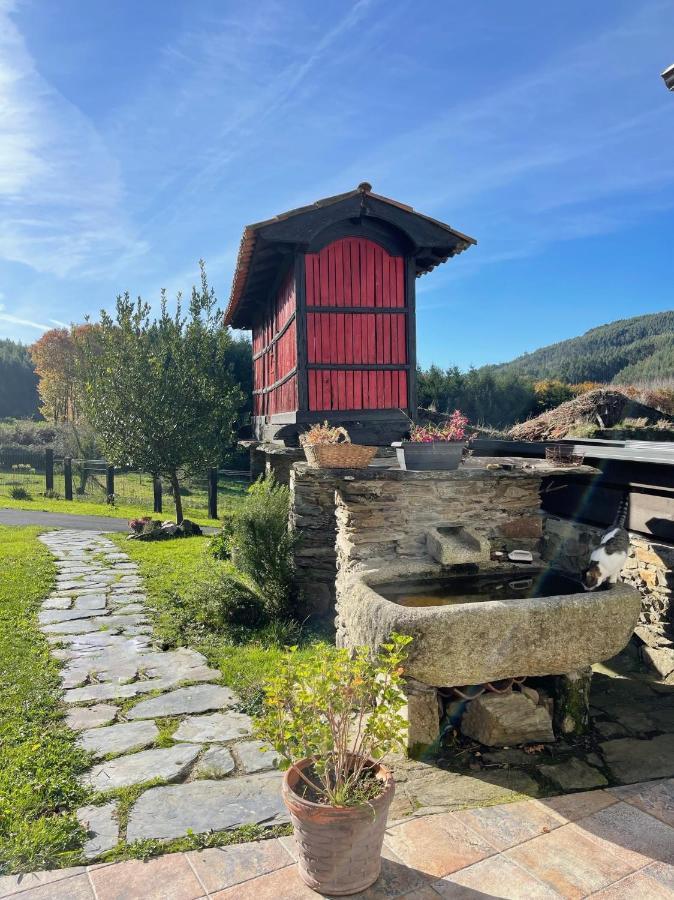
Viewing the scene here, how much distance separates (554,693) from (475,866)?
1.52m

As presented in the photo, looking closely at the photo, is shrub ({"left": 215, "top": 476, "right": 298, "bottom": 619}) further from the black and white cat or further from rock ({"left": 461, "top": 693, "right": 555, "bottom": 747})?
the black and white cat

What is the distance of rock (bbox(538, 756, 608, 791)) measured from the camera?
128 inches

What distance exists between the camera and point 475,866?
260 cm

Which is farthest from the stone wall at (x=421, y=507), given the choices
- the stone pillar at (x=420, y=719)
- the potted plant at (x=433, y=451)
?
the stone pillar at (x=420, y=719)

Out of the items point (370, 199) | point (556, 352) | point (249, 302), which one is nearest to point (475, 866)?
point (370, 199)

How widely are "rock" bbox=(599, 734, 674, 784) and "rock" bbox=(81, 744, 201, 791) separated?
7.96 ft

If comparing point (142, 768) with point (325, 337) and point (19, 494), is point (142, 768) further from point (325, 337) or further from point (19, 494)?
point (19, 494)

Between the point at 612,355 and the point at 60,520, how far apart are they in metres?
28.4

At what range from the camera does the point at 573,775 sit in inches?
132

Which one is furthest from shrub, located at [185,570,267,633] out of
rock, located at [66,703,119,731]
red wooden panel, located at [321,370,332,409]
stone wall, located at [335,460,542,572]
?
red wooden panel, located at [321,370,332,409]

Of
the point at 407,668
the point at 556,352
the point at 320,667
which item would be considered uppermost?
the point at 556,352

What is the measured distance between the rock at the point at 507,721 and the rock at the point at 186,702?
5.74 feet

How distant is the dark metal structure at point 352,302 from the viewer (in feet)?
24.9

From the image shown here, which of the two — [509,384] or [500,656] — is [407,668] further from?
[509,384]
